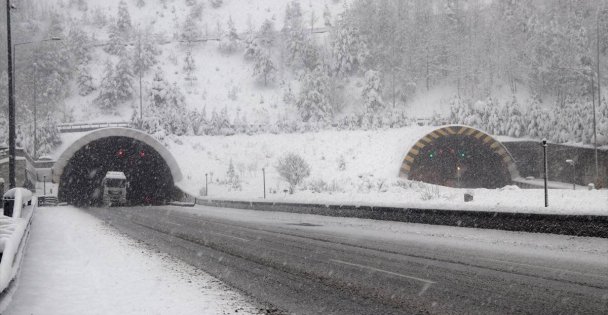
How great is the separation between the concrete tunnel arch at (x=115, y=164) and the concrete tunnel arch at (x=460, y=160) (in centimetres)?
1884

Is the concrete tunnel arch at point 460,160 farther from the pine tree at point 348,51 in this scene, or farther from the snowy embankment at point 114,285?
the pine tree at point 348,51

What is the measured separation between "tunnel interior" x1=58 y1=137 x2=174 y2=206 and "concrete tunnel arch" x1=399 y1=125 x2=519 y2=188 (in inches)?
809

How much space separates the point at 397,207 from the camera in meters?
19.4

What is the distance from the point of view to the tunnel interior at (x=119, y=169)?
4630 centimetres

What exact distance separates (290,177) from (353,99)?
45373mm

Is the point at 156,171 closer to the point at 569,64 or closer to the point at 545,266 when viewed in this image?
the point at 545,266

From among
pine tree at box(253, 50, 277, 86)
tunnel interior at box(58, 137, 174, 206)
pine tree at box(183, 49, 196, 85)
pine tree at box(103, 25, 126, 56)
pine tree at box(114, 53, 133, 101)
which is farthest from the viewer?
pine tree at box(103, 25, 126, 56)

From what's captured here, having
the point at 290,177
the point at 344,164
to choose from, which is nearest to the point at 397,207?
the point at 290,177

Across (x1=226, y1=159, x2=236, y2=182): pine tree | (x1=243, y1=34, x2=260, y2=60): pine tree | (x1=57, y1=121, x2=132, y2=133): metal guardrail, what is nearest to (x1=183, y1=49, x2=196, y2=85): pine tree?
(x1=243, y1=34, x2=260, y2=60): pine tree

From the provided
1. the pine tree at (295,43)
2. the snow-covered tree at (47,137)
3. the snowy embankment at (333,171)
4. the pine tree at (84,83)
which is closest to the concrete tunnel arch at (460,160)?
the snowy embankment at (333,171)

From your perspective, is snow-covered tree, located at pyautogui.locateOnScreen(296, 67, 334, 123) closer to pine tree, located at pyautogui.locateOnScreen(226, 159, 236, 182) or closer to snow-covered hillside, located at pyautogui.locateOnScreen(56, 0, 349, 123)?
snow-covered hillside, located at pyautogui.locateOnScreen(56, 0, 349, 123)

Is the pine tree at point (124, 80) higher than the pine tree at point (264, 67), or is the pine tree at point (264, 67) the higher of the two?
the pine tree at point (264, 67)

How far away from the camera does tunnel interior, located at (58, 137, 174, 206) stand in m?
46.3

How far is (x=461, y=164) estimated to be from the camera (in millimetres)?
39156
